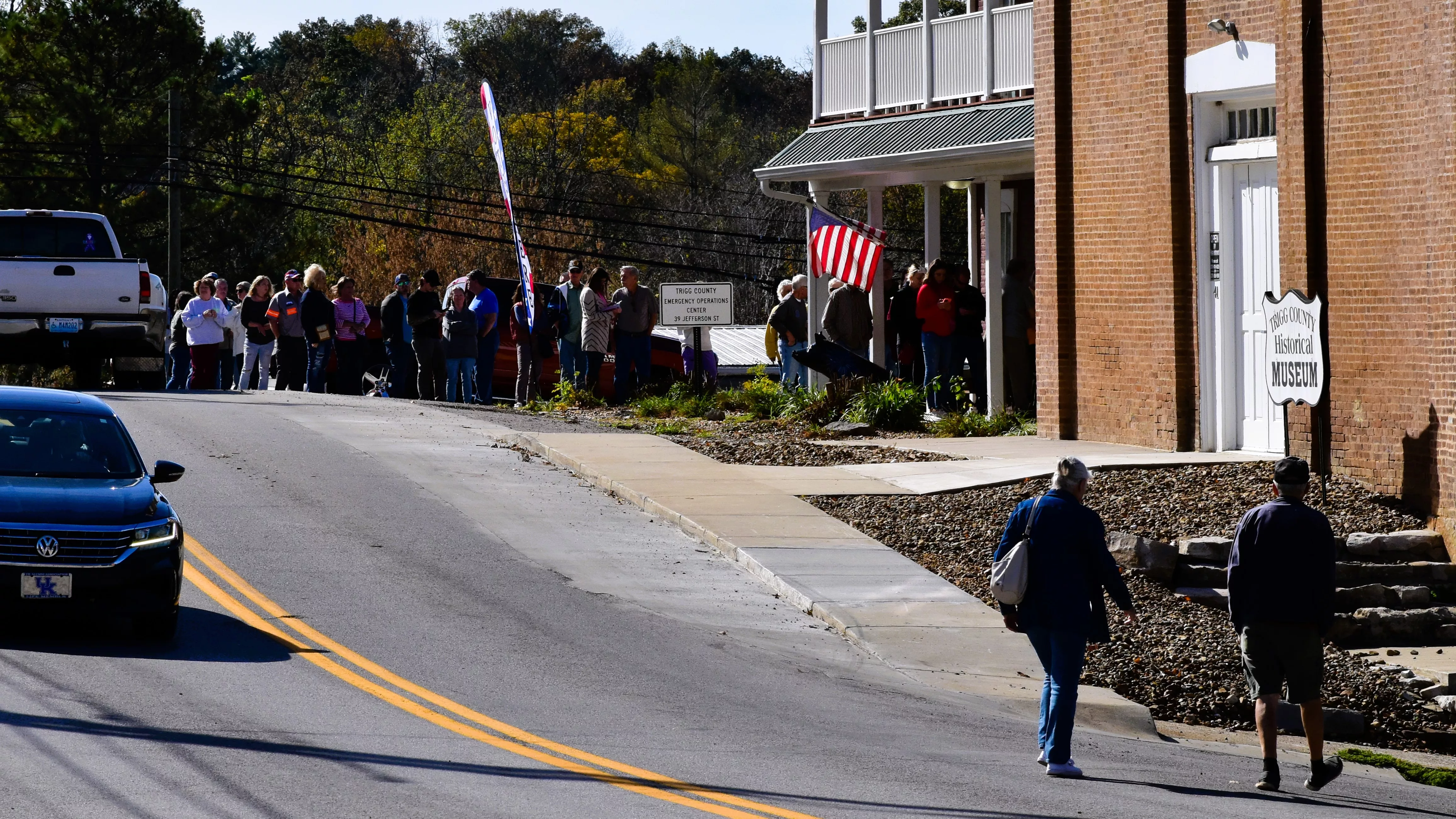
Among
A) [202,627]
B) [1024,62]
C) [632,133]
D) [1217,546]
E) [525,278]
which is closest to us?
[202,627]

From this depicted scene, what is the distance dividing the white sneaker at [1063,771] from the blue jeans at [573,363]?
675 inches

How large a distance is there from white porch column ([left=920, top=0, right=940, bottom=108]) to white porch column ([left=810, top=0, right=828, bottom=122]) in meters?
1.88

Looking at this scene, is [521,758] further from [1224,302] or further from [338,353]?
[338,353]

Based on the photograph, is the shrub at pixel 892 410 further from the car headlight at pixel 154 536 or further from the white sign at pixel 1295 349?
the car headlight at pixel 154 536

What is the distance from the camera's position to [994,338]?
2161cm

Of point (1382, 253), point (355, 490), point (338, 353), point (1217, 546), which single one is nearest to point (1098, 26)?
point (1382, 253)

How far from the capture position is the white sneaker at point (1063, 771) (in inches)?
349

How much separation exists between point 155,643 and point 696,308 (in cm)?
1438

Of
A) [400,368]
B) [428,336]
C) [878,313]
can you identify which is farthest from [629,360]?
[400,368]

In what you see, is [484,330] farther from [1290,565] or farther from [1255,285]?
[1290,565]

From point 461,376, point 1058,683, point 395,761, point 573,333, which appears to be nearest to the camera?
point 395,761

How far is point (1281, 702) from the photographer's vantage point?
11680mm

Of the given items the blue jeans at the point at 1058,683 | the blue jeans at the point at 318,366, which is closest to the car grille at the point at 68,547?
the blue jeans at the point at 1058,683

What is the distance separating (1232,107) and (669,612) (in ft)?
27.0
